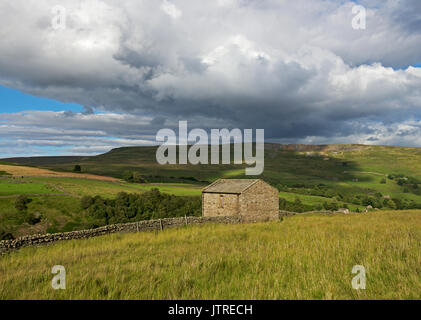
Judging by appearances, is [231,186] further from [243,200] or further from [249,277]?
[249,277]

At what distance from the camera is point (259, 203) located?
1169 inches

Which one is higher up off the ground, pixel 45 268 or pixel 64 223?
pixel 45 268

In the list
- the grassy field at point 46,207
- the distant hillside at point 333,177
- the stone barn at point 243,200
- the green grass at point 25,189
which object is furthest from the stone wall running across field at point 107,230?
the distant hillside at point 333,177

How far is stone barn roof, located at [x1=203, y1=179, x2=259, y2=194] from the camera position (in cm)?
2873

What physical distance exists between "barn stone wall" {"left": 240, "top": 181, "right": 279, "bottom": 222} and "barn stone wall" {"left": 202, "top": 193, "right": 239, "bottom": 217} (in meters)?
0.85

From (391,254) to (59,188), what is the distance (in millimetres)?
53721

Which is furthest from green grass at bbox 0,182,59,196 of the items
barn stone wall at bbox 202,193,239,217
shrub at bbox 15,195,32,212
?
barn stone wall at bbox 202,193,239,217

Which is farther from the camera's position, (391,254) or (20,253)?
(20,253)

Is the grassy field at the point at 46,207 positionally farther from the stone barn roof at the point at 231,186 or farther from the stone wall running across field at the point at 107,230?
the stone barn roof at the point at 231,186

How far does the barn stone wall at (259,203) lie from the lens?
28.0 m

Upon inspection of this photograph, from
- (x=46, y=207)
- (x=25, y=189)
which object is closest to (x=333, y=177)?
(x=46, y=207)
